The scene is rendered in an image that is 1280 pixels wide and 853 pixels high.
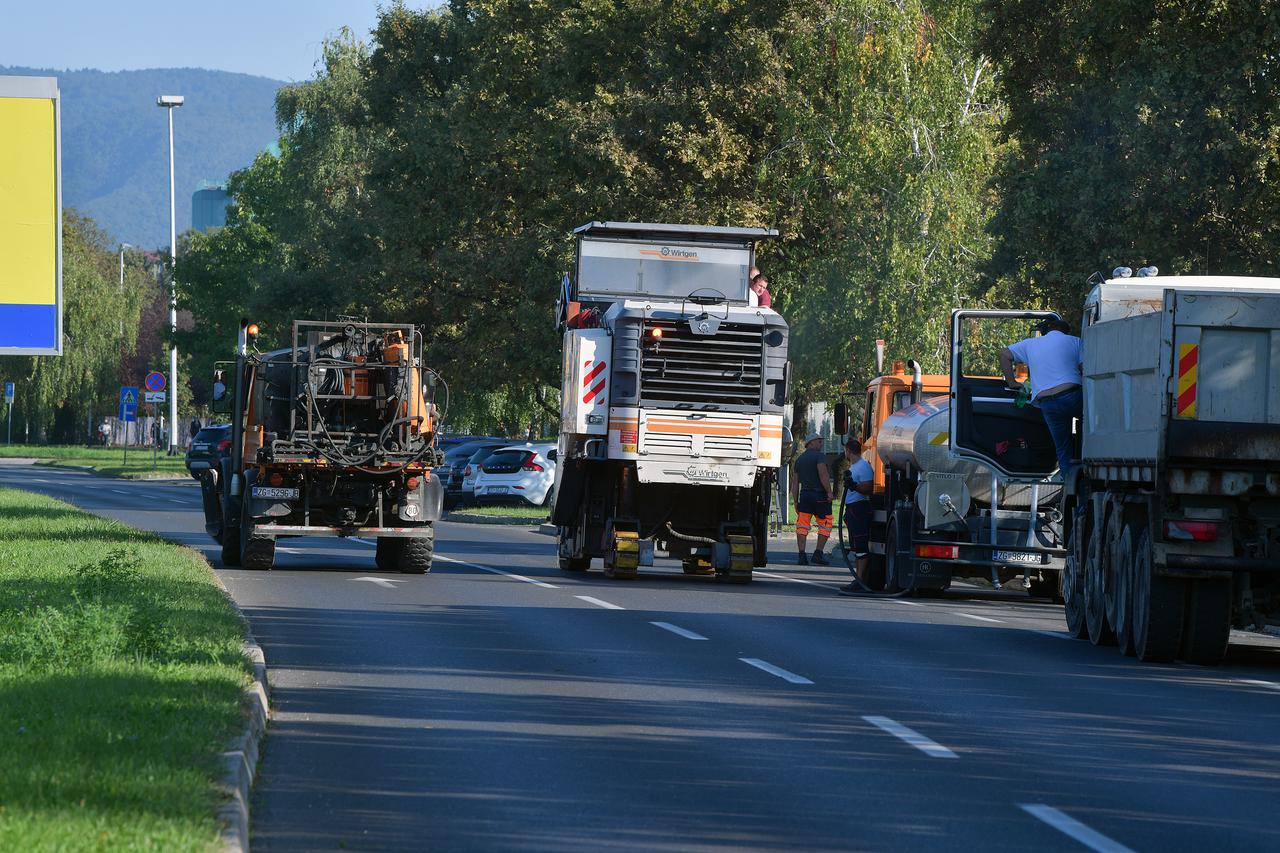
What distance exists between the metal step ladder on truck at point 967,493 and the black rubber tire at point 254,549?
728cm

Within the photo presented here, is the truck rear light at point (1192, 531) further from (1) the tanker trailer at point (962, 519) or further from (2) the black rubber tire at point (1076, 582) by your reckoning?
(1) the tanker trailer at point (962, 519)

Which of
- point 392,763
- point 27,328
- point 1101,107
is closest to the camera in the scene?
point 392,763

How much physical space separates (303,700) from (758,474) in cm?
1292

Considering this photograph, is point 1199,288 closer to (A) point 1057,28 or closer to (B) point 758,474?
(B) point 758,474

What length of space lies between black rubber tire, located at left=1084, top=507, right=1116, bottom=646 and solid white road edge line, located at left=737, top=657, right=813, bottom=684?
3526mm

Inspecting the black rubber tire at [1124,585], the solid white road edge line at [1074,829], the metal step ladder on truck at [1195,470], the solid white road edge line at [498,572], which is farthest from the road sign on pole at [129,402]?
the solid white road edge line at [1074,829]

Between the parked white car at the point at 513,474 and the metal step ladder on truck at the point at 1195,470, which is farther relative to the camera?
the parked white car at the point at 513,474

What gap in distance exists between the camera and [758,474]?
81.0ft

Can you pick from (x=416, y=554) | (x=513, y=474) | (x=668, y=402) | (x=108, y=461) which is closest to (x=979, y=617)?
(x=668, y=402)

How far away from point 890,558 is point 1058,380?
6187mm

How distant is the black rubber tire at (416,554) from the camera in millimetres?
25203

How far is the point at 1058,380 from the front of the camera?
18.2m

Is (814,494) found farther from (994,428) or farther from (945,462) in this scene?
(994,428)

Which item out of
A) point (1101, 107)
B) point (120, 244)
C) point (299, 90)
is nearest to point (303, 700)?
point (1101, 107)
